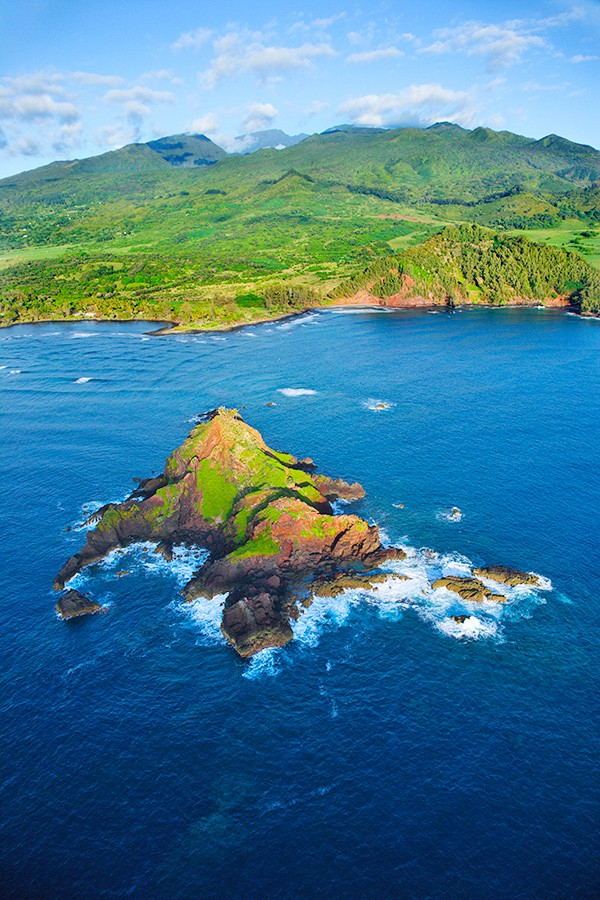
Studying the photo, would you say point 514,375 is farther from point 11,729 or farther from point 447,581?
point 11,729

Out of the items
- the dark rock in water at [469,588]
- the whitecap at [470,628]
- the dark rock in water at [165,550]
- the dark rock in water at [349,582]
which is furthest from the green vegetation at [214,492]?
the whitecap at [470,628]

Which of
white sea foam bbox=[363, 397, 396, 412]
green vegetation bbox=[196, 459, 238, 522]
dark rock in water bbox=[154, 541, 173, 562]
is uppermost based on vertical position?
white sea foam bbox=[363, 397, 396, 412]

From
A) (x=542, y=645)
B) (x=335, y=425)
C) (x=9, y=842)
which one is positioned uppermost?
(x=335, y=425)

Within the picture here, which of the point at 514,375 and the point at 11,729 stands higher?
the point at 514,375

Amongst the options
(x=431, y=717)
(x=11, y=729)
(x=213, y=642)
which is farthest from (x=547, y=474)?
(x=11, y=729)

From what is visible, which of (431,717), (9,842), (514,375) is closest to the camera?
(9,842)

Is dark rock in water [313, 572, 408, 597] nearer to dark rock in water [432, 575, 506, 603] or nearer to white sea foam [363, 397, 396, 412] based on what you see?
dark rock in water [432, 575, 506, 603]

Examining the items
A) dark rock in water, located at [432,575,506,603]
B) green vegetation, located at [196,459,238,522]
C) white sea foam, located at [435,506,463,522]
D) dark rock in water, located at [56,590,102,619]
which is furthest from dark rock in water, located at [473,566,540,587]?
dark rock in water, located at [56,590,102,619]
